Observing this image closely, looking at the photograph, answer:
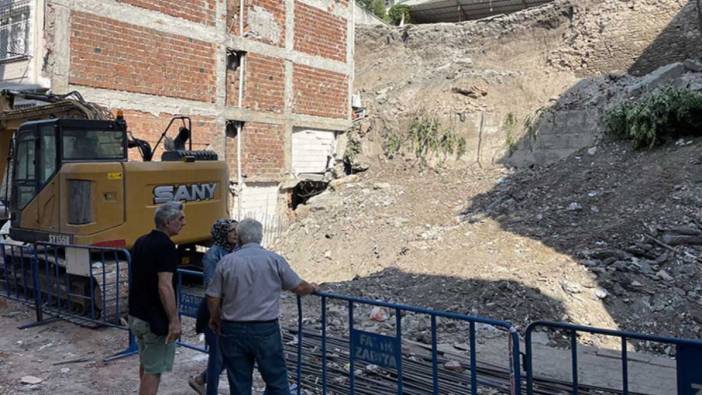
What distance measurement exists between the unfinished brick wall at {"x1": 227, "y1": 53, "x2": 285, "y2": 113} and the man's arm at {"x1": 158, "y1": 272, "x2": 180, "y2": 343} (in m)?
11.5

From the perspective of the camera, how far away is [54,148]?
287 inches

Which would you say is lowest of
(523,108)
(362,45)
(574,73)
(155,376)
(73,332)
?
(73,332)

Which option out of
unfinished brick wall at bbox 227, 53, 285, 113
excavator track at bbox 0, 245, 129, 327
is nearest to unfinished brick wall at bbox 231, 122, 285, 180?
unfinished brick wall at bbox 227, 53, 285, 113

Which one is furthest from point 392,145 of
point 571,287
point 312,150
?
point 571,287

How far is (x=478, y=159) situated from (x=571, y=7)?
6.27 metres

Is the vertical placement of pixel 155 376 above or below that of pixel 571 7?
below

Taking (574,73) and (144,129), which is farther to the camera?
(574,73)

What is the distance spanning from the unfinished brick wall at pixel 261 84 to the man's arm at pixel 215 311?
11.9 meters

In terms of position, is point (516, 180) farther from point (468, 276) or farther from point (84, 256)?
point (84, 256)

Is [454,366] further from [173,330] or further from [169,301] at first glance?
[169,301]

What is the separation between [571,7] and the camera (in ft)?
57.5

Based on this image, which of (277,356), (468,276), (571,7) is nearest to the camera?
(277,356)

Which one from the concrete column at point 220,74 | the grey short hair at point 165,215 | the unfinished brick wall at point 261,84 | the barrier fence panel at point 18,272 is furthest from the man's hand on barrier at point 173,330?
the unfinished brick wall at point 261,84

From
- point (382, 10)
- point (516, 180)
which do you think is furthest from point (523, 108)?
point (382, 10)
